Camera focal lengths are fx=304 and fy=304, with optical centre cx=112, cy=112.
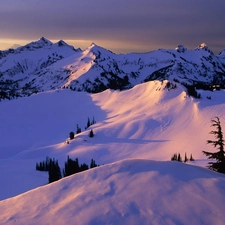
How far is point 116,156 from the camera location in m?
77.9

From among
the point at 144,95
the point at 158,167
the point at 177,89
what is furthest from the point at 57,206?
the point at 144,95

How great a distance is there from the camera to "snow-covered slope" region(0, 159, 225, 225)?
49.1ft

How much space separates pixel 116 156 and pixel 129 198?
6163cm

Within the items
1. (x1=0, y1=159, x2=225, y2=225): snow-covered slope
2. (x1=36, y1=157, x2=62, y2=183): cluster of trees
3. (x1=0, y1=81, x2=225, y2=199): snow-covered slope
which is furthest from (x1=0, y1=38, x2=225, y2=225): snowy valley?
(x1=36, y1=157, x2=62, y2=183): cluster of trees

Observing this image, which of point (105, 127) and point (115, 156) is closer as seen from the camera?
point (115, 156)

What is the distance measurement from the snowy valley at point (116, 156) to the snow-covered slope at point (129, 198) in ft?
0.17

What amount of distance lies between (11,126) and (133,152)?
71109 mm

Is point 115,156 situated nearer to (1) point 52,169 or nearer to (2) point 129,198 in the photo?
(1) point 52,169

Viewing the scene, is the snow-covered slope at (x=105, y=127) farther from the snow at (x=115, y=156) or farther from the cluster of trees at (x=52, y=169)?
the cluster of trees at (x=52, y=169)

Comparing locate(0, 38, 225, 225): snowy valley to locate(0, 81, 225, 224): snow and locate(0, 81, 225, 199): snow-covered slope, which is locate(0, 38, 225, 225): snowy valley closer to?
locate(0, 81, 225, 224): snow

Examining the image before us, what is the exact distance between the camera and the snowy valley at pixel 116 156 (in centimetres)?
1570

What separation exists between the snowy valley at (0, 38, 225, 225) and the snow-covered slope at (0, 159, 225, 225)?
0.05 metres

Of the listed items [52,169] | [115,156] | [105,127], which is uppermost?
[105,127]

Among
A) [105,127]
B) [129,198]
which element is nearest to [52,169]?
[105,127]
